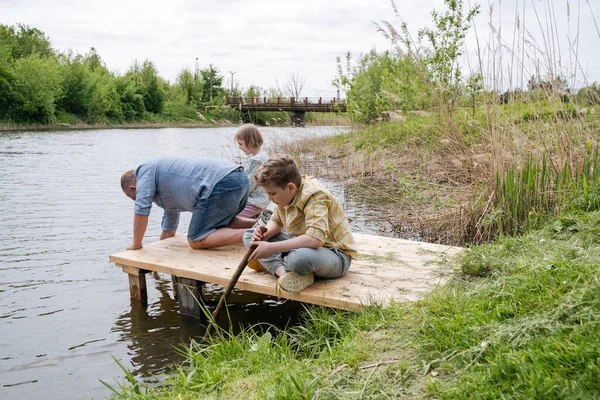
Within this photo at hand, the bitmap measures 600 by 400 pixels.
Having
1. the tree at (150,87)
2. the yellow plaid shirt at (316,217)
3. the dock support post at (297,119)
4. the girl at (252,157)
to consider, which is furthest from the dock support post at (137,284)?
the tree at (150,87)

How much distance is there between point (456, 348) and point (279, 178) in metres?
1.59

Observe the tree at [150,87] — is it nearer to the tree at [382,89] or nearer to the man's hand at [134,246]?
the tree at [382,89]

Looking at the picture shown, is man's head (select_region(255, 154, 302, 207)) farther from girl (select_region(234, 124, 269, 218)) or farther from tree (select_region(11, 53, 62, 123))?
tree (select_region(11, 53, 62, 123))

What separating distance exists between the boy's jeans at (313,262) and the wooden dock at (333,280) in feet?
0.29

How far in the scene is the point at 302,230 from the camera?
385cm

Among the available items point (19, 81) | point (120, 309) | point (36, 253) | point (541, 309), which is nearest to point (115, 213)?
point (36, 253)

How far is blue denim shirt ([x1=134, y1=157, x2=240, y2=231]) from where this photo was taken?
15.4 feet

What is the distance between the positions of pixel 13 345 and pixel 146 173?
5.57ft

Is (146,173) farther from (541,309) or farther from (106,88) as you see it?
(106,88)

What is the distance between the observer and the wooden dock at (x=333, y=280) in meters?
3.63

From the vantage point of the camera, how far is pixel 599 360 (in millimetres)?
1887

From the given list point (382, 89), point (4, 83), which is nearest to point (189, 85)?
point (4, 83)

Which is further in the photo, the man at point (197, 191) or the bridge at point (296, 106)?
the bridge at point (296, 106)

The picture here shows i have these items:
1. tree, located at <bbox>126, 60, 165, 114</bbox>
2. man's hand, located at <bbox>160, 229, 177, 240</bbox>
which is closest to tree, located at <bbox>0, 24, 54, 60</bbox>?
tree, located at <bbox>126, 60, 165, 114</bbox>
